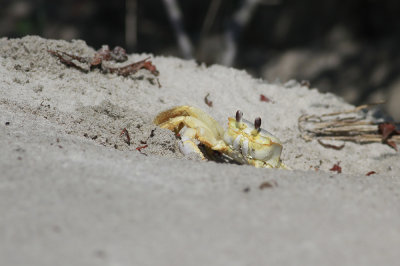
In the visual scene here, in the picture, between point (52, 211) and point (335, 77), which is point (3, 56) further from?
point (335, 77)

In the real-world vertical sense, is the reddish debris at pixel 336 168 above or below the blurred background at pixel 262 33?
below

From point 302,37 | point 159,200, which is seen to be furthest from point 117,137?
point 302,37

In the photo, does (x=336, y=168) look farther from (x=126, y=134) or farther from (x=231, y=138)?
(x=126, y=134)

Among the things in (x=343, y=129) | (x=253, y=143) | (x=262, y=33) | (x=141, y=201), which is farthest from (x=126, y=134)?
(x=262, y=33)

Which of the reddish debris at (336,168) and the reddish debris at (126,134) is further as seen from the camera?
the reddish debris at (336,168)

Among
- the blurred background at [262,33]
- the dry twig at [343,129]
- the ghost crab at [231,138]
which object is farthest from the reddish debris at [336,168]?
the blurred background at [262,33]

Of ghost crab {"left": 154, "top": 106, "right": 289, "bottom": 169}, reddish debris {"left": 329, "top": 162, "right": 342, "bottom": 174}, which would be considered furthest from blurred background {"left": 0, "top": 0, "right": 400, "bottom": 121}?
ghost crab {"left": 154, "top": 106, "right": 289, "bottom": 169}

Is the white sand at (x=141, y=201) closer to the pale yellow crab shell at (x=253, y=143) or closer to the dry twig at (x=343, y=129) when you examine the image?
the pale yellow crab shell at (x=253, y=143)
